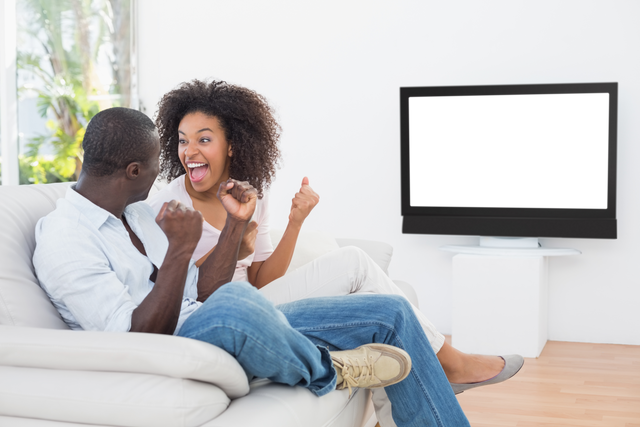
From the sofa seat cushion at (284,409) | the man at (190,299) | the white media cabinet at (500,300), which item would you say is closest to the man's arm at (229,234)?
the man at (190,299)

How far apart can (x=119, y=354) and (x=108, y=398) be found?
0.25 feet

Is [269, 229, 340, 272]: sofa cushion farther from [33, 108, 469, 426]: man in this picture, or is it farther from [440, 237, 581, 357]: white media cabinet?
[440, 237, 581, 357]: white media cabinet

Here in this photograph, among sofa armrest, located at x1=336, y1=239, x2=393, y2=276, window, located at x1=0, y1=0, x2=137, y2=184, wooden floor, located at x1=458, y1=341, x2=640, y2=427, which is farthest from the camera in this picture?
window, located at x1=0, y1=0, x2=137, y2=184

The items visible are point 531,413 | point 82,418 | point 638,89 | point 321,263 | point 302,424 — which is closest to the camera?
point 82,418

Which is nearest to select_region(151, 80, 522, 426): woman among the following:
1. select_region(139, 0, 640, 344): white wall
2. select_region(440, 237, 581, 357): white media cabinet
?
select_region(440, 237, 581, 357): white media cabinet

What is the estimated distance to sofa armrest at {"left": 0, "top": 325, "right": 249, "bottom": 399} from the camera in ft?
3.83

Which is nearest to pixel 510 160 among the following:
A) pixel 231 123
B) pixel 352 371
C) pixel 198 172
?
pixel 231 123

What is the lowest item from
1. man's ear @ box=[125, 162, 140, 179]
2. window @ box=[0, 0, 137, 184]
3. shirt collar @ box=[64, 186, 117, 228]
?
shirt collar @ box=[64, 186, 117, 228]

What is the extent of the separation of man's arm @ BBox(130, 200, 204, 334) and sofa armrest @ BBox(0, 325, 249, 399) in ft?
0.39

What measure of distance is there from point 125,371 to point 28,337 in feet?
0.65

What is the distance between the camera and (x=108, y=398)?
3.76 ft

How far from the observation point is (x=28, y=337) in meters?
1.23

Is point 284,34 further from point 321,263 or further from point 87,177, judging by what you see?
point 87,177

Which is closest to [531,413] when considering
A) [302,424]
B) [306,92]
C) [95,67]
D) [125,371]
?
[302,424]
